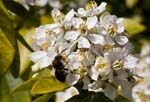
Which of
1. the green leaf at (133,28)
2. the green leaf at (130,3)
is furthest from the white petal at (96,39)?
the green leaf at (130,3)

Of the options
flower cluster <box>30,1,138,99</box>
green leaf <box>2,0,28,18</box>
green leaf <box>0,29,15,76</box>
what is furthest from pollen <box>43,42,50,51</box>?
green leaf <box>2,0,28,18</box>

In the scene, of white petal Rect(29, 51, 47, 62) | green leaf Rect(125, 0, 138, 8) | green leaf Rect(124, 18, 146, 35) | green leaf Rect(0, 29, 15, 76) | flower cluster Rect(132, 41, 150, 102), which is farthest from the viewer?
green leaf Rect(125, 0, 138, 8)

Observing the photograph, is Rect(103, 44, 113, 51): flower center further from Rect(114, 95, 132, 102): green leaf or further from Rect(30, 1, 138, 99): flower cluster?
Rect(114, 95, 132, 102): green leaf

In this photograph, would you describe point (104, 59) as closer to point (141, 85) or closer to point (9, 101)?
point (9, 101)

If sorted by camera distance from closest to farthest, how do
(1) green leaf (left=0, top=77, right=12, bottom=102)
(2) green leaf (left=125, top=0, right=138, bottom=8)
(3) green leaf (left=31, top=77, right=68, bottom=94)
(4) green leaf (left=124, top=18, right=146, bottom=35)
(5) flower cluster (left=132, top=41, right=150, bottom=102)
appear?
(3) green leaf (left=31, top=77, right=68, bottom=94), (1) green leaf (left=0, top=77, right=12, bottom=102), (5) flower cluster (left=132, top=41, right=150, bottom=102), (4) green leaf (left=124, top=18, right=146, bottom=35), (2) green leaf (left=125, top=0, right=138, bottom=8)

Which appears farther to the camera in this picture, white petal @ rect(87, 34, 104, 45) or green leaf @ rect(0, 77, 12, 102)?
green leaf @ rect(0, 77, 12, 102)

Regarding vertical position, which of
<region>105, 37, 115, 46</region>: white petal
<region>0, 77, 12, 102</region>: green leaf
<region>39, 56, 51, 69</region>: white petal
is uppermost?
<region>105, 37, 115, 46</region>: white petal
